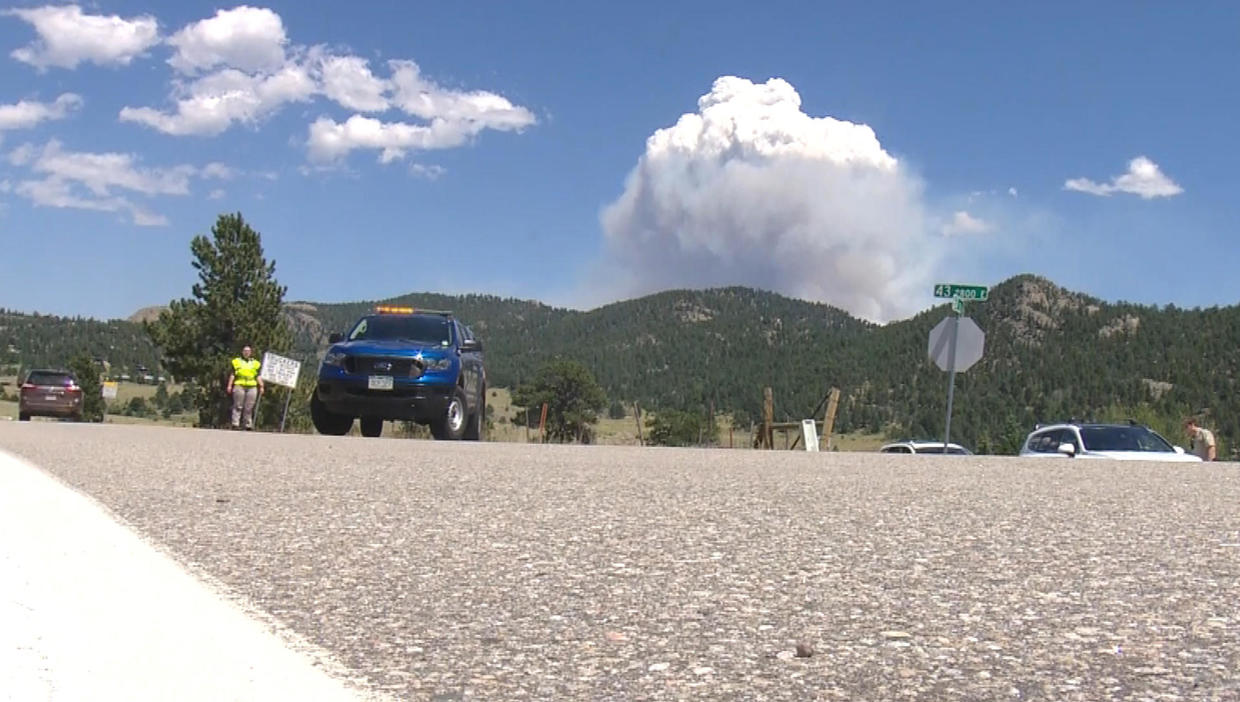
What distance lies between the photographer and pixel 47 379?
106ft

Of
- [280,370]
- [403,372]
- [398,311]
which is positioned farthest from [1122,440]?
[280,370]

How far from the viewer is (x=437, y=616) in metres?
4.42

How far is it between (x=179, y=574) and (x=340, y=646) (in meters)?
1.61

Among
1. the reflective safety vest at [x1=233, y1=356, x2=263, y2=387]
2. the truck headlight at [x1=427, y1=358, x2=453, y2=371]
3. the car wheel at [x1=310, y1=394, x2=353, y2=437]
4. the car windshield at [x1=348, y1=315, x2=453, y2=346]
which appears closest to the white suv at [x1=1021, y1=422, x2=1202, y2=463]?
the truck headlight at [x1=427, y1=358, x2=453, y2=371]

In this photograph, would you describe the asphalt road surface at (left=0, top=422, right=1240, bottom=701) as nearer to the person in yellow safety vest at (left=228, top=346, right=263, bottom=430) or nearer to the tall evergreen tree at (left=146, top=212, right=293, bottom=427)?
the person in yellow safety vest at (left=228, top=346, right=263, bottom=430)

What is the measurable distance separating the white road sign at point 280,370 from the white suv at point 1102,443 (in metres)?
15.1

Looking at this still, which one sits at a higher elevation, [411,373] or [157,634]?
[411,373]

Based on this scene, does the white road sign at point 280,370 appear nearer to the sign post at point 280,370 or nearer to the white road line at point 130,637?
the sign post at point 280,370

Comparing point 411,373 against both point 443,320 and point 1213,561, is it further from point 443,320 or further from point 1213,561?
point 1213,561

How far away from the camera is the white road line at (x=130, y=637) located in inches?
137

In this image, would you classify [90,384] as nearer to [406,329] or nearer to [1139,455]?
[406,329]

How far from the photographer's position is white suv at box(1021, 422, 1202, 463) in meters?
16.1

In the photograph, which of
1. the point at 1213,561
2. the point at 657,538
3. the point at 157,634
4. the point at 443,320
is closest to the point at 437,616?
the point at 157,634

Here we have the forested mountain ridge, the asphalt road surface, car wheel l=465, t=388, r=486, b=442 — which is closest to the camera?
the asphalt road surface
